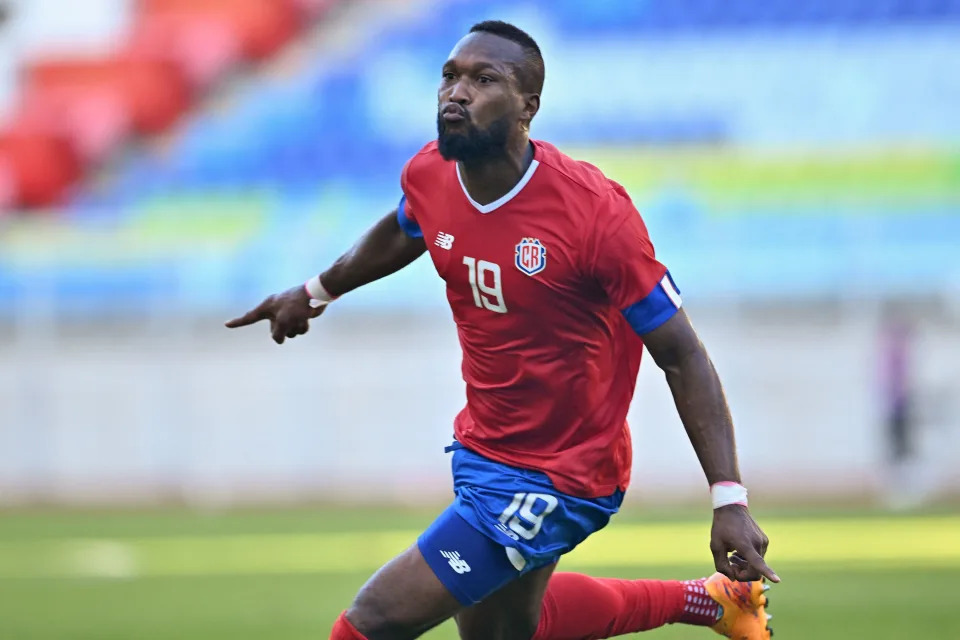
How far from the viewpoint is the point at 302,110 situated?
20.2 m

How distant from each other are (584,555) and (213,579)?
9.30ft

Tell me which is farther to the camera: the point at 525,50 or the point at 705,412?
the point at 525,50

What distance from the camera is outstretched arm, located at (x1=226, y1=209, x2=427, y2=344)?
5145 mm

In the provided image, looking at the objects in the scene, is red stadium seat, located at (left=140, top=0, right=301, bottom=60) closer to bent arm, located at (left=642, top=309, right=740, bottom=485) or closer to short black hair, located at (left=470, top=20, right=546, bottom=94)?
short black hair, located at (left=470, top=20, right=546, bottom=94)

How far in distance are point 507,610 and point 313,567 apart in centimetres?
610

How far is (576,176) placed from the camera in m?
4.61

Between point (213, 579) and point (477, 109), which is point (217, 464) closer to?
point (213, 579)

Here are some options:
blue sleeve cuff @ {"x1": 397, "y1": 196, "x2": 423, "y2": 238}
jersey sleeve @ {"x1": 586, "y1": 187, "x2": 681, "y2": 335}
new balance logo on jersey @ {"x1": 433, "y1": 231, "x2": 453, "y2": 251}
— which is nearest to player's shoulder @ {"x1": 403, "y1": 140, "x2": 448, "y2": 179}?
blue sleeve cuff @ {"x1": 397, "y1": 196, "x2": 423, "y2": 238}

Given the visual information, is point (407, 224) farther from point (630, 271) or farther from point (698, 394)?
point (698, 394)

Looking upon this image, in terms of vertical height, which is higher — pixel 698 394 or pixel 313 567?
pixel 313 567

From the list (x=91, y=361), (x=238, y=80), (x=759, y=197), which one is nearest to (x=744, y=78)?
(x=759, y=197)

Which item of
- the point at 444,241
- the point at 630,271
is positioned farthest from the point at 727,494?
the point at 444,241

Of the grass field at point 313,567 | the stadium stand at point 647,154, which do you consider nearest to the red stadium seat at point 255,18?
the stadium stand at point 647,154

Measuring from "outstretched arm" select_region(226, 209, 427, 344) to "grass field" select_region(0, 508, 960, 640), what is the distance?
2.82 meters
